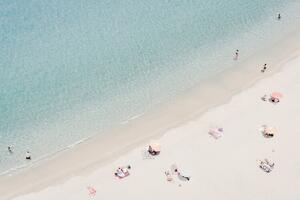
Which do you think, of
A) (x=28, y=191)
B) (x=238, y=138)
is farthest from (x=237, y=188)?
(x=28, y=191)

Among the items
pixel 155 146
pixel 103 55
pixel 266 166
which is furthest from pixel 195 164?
pixel 103 55

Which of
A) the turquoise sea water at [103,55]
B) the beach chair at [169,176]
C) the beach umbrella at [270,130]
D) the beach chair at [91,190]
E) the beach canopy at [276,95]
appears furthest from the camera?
the beach canopy at [276,95]

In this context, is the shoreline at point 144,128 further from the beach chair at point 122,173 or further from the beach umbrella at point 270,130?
the beach umbrella at point 270,130

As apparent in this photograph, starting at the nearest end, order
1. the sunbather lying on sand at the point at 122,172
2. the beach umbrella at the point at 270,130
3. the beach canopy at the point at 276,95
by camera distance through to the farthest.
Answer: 1. the sunbather lying on sand at the point at 122,172
2. the beach umbrella at the point at 270,130
3. the beach canopy at the point at 276,95

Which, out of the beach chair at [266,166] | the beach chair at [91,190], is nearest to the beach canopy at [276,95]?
the beach chair at [266,166]

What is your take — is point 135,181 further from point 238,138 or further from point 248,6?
point 248,6

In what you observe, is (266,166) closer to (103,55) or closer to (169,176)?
(169,176)

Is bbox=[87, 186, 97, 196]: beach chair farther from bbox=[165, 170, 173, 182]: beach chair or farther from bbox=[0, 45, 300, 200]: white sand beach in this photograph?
bbox=[165, 170, 173, 182]: beach chair

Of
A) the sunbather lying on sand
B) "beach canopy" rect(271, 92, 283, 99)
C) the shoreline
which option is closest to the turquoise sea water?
the shoreline
